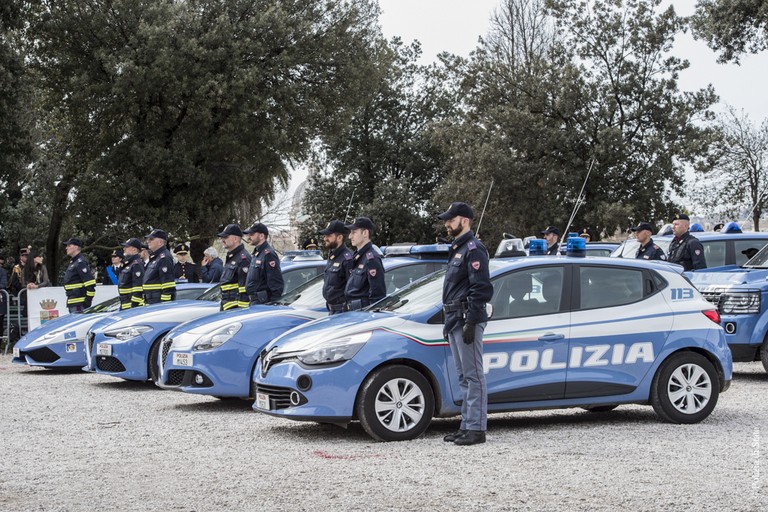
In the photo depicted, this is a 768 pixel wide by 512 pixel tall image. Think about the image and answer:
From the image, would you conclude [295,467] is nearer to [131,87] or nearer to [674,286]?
[674,286]

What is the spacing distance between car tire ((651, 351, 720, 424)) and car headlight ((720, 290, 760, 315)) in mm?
3419

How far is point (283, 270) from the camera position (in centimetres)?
1346

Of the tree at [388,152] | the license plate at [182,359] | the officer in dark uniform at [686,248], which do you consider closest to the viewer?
the license plate at [182,359]

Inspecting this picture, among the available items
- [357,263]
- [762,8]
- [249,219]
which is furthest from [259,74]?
[357,263]

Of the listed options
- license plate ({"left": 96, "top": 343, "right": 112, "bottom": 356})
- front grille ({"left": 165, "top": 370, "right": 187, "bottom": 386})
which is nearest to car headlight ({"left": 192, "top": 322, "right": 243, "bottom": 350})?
front grille ({"left": 165, "top": 370, "right": 187, "bottom": 386})

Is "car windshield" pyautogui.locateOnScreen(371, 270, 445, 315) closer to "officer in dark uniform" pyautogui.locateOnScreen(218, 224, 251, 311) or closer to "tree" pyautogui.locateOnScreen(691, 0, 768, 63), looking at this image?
"officer in dark uniform" pyautogui.locateOnScreen(218, 224, 251, 311)

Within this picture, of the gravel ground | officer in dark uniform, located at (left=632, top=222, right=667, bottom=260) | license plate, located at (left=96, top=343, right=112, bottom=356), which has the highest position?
officer in dark uniform, located at (left=632, top=222, right=667, bottom=260)

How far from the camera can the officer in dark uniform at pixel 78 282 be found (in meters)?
17.2

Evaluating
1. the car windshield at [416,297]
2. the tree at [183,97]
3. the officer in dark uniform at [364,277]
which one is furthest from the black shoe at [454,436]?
the tree at [183,97]

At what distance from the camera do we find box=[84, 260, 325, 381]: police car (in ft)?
41.4

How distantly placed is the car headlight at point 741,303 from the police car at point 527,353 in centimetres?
327

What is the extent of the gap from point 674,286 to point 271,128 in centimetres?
2036

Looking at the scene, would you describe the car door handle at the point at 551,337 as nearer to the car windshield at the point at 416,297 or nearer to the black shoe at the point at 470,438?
the car windshield at the point at 416,297

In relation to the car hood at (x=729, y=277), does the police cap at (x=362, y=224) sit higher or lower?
higher
